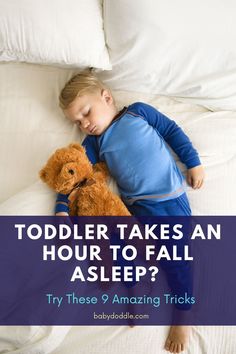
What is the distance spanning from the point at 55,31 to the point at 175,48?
0.36 metres

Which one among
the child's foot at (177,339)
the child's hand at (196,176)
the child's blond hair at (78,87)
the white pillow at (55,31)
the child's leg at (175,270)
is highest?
the white pillow at (55,31)

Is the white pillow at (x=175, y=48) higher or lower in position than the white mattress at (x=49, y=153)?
higher

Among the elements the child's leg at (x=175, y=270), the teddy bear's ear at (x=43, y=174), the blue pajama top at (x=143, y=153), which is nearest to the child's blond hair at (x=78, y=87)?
the blue pajama top at (x=143, y=153)

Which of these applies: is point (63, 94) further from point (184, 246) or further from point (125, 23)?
point (184, 246)

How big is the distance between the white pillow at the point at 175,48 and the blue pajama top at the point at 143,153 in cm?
11

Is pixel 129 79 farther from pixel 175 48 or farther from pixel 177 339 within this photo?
pixel 177 339

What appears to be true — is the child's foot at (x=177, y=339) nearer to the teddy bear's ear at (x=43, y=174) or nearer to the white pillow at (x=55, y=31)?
the teddy bear's ear at (x=43, y=174)

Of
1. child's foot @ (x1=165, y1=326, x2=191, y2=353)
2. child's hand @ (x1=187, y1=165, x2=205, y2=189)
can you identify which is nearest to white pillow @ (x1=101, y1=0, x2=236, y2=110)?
child's hand @ (x1=187, y1=165, x2=205, y2=189)

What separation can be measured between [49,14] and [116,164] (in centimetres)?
49

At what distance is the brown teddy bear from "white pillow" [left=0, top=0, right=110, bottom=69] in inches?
12.4

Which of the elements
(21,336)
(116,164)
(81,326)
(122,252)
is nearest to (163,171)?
(116,164)

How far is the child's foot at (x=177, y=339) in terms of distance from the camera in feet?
3.82

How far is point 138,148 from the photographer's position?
1.33 metres

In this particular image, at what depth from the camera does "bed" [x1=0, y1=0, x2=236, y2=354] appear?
1.31m
